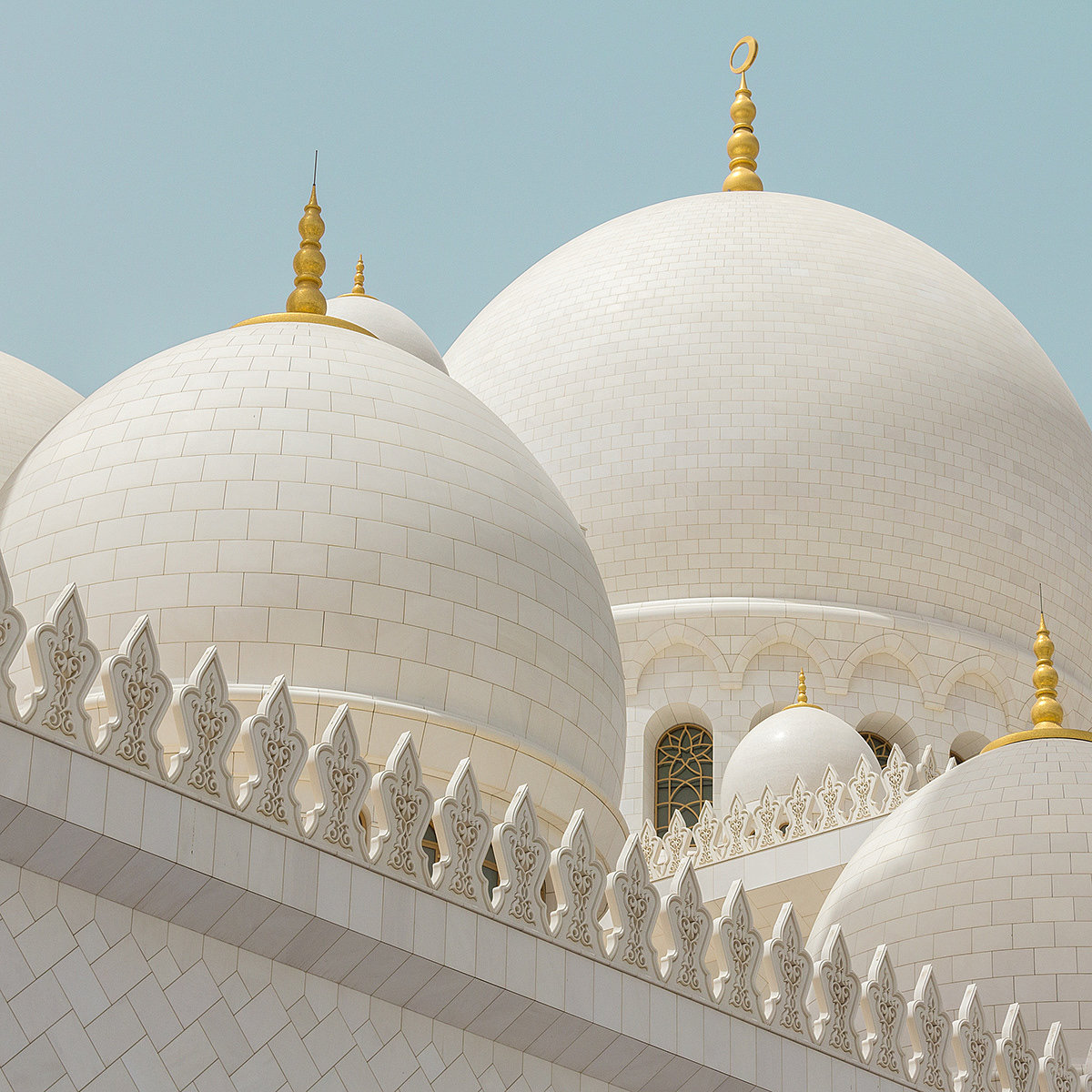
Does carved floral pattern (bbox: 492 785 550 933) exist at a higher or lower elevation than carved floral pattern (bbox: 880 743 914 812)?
higher

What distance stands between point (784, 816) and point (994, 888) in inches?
230

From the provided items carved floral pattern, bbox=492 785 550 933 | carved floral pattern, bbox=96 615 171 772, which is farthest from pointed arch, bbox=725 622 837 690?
carved floral pattern, bbox=96 615 171 772

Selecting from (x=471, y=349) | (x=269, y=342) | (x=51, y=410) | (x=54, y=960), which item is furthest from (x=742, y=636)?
(x=54, y=960)

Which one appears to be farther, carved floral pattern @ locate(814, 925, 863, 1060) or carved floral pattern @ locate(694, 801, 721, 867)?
carved floral pattern @ locate(694, 801, 721, 867)

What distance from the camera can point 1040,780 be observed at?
15.4 m

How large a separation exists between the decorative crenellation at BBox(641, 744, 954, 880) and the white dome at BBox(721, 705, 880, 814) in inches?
5.0

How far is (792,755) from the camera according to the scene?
20.9 meters

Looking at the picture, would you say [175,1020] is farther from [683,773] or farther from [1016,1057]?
[683,773]

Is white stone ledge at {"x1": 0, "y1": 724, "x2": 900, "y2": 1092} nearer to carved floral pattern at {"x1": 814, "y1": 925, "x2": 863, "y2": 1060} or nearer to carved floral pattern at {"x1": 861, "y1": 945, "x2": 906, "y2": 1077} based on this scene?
carved floral pattern at {"x1": 814, "y1": 925, "x2": 863, "y2": 1060}

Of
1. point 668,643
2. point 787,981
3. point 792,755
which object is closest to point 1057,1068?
point 787,981

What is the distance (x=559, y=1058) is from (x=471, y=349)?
55.1 ft

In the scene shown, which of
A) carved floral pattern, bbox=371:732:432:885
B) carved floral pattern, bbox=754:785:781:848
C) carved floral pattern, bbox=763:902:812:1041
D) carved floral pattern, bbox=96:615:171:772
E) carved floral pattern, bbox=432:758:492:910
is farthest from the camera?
carved floral pattern, bbox=754:785:781:848

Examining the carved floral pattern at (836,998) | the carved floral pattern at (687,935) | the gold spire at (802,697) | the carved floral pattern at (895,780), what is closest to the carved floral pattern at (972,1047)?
the carved floral pattern at (836,998)

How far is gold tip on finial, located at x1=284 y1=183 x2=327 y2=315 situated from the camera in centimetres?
1677
